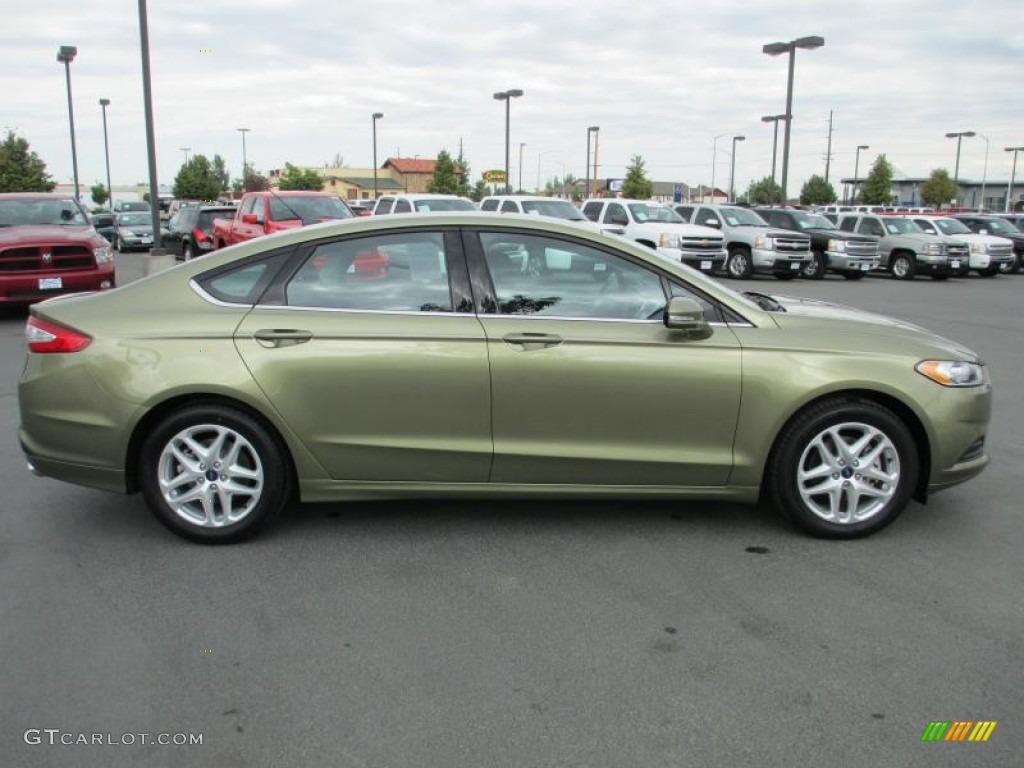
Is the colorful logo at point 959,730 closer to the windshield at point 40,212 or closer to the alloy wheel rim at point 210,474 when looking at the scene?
the alloy wheel rim at point 210,474

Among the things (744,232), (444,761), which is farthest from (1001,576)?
(744,232)

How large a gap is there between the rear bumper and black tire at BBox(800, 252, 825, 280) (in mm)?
17878

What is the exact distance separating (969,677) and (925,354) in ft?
6.05

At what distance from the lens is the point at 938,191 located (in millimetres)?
84562

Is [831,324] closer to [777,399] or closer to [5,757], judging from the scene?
[777,399]

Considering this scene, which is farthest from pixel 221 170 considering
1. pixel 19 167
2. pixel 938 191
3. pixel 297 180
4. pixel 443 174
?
pixel 938 191

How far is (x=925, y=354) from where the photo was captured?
4668 millimetres

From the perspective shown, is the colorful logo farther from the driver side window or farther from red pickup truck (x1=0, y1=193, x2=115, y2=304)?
red pickup truck (x1=0, y1=193, x2=115, y2=304)

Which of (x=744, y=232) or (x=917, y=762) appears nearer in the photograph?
(x=917, y=762)

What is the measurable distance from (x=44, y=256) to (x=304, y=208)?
18.6ft

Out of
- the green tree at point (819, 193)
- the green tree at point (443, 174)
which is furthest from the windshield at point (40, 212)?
the green tree at point (819, 193)

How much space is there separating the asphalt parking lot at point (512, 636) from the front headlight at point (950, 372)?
0.81 meters

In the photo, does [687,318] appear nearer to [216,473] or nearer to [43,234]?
[216,473]

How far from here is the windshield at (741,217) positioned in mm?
24984
